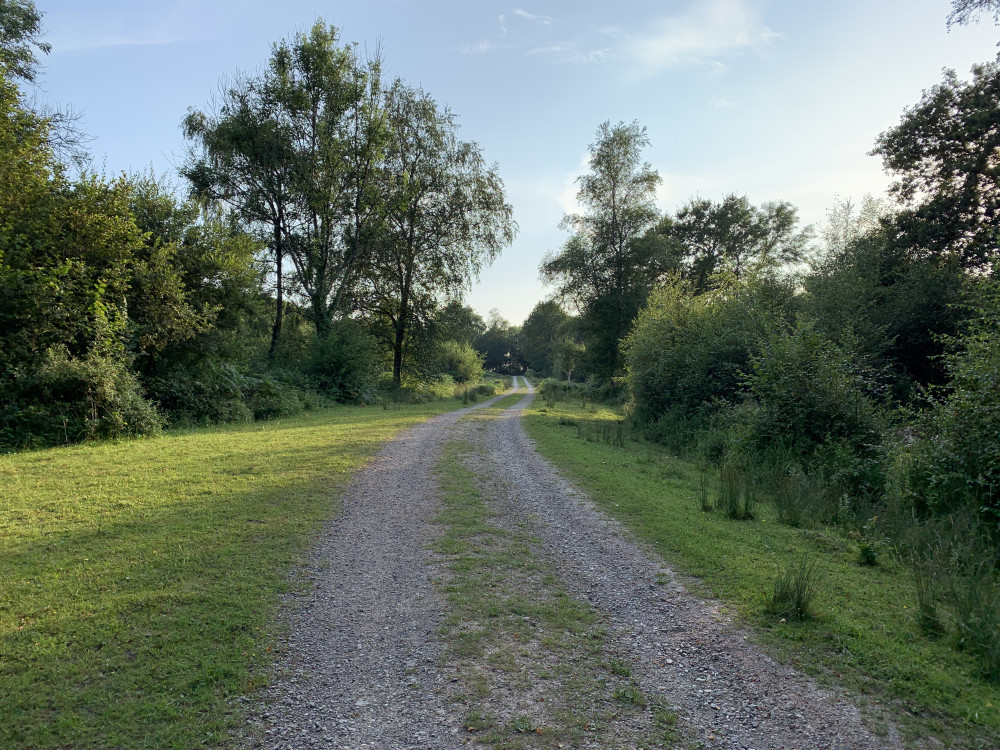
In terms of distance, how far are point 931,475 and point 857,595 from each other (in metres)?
4.14

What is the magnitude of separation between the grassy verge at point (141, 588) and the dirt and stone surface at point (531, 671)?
430 millimetres

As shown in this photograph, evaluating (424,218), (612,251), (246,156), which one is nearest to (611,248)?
(612,251)

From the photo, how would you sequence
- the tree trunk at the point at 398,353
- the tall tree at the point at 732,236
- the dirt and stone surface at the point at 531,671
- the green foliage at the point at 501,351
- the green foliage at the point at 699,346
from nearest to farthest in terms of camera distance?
the dirt and stone surface at the point at 531,671, the green foliage at the point at 699,346, the tree trunk at the point at 398,353, the tall tree at the point at 732,236, the green foliage at the point at 501,351

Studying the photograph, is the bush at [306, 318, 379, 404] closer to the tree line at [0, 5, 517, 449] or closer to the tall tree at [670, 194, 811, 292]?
the tree line at [0, 5, 517, 449]

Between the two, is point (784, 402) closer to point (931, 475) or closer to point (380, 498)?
point (931, 475)

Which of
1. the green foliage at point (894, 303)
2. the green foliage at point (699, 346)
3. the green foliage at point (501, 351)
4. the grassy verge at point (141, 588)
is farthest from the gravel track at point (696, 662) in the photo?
the green foliage at point (501, 351)

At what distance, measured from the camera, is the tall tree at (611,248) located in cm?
3575

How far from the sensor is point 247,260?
59.7 ft

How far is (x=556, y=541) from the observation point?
6.23m

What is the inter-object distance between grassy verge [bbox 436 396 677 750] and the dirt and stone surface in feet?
0.04

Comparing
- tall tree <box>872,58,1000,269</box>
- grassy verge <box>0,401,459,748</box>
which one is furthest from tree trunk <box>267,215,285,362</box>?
tall tree <box>872,58,1000,269</box>

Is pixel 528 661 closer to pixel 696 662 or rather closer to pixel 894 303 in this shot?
pixel 696 662

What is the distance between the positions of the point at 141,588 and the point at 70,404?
964 centimetres

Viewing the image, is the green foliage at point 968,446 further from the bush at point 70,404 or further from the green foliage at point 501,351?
the green foliage at point 501,351
